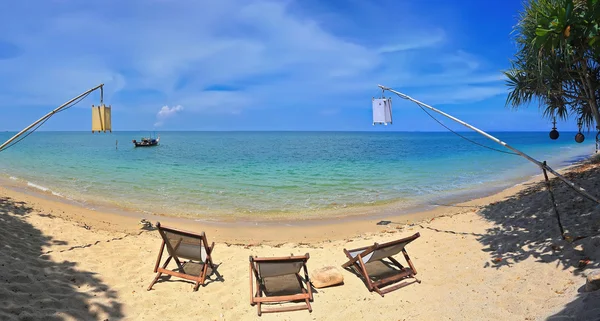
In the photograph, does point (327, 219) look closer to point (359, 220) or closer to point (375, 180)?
point (359, 220)

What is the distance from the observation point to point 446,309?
4.55 meters

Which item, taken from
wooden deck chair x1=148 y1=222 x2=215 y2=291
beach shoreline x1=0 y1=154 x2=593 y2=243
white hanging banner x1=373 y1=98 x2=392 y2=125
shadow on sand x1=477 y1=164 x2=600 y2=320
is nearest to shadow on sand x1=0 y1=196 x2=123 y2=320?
wooden deck chair x1=148 y1=222 x2=215 y2=291

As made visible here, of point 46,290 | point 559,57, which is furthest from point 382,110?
point 46,290

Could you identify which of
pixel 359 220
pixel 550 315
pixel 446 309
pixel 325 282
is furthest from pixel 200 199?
pixel 550 315

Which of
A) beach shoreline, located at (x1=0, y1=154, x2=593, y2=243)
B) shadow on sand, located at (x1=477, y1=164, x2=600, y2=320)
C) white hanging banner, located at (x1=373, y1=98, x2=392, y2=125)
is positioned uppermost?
white hanging banner, located at (x1=373, y1=98, x2=392, y2=125)

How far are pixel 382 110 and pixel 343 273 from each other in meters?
4.48

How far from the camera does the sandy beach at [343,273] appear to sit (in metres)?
4.45

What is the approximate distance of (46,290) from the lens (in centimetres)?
479

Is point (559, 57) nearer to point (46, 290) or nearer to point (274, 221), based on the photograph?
point (274, 221)

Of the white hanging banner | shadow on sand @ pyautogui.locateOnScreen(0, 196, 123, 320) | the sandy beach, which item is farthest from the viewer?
the white hanging banner

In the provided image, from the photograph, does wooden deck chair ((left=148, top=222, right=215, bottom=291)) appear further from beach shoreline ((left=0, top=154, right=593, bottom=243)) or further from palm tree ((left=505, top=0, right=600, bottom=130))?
palm tree ((left=505, top=0, right=600, bottom=130))

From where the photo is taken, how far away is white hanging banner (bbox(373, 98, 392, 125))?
881 centimetres

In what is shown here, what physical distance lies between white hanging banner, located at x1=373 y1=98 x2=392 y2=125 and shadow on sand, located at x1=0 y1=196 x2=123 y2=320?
6738 mm

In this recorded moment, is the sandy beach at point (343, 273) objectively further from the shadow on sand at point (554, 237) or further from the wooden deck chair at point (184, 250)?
the wooden deck chair at point (184, 250)
